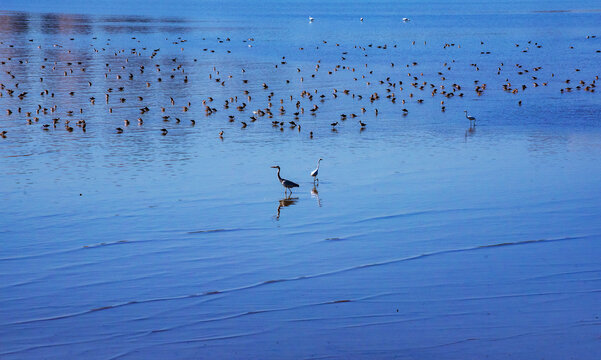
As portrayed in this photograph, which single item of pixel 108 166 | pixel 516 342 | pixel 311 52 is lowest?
pixel 516 342

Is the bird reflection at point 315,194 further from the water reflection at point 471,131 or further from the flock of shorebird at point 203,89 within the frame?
the water reflection at point 471,131

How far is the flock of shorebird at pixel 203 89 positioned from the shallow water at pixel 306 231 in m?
0.36

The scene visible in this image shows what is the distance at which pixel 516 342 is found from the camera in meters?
11.7

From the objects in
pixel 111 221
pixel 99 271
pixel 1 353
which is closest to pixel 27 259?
pixel 99 271

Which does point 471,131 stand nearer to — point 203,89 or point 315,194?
point 315,194

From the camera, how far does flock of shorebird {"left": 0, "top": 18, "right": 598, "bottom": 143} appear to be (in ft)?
108

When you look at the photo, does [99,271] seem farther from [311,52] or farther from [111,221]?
[311,52]

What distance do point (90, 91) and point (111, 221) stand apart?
24.0 metres

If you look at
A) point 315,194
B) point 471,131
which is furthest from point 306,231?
point 471,131

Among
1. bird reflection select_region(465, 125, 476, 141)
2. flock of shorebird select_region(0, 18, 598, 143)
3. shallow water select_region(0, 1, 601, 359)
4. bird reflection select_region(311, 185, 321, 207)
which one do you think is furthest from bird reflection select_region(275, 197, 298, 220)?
bird reflection select_region(465, 125, 476, 141)

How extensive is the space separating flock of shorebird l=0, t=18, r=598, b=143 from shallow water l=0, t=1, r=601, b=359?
14.0 inches

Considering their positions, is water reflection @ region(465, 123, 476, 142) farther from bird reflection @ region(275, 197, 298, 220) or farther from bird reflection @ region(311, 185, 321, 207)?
bird reflection @ region(275, 197, 298, 220)

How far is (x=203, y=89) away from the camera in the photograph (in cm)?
4150

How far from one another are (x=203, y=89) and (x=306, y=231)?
2534 centimetres
